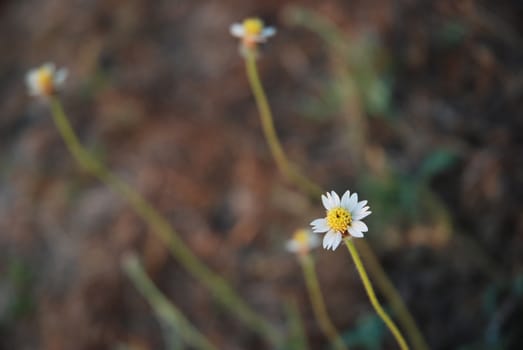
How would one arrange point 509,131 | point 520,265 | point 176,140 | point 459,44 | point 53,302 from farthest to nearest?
point 176,140 → point 53,302 → point 459,44 → point 509,131 → point 520,265

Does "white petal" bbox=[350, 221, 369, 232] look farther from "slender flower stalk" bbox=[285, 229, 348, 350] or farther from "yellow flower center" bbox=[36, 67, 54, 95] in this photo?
"yellow flower center" bbox=[36, 67, 54, 95]

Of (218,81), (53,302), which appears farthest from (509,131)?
(53,302)

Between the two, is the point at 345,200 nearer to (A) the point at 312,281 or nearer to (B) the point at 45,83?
(A) the point at 312,281

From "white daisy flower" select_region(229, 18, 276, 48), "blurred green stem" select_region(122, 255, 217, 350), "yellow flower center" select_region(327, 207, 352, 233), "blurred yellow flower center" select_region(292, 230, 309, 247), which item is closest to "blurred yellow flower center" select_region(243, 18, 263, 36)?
"white daisy flower" select_region(229, 18, 276, 48)

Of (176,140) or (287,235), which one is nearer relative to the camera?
(287,235)

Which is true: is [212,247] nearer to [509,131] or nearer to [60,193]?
[60,193]

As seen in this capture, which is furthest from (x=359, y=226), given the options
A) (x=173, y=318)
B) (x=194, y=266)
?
(x=194, y=266)

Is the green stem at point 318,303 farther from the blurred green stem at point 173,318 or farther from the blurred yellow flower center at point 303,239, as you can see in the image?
the blurred green stem at point 173,318

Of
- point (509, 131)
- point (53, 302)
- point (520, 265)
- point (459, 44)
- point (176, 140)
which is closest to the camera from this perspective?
point (520, 265)
